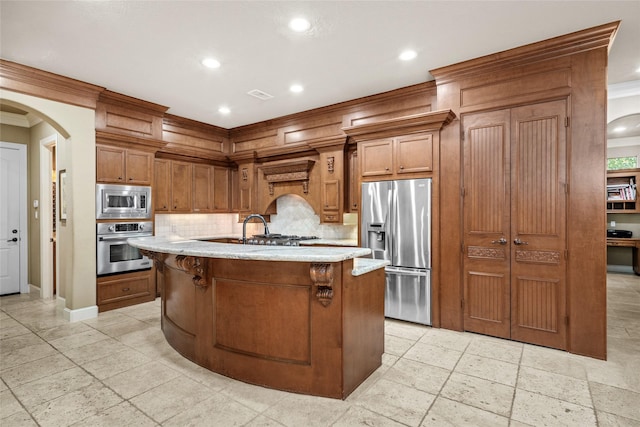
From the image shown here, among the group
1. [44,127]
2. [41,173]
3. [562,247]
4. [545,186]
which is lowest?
[562,247]

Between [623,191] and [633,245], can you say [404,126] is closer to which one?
[633,245]

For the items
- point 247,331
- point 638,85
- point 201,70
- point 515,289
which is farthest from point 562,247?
point 201,70

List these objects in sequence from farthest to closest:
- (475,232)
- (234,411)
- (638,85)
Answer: (638,85) → (475,232) → (234,411)

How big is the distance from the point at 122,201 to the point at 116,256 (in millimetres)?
759

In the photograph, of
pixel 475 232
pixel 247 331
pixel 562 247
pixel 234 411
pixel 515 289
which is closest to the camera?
pixel 234 411

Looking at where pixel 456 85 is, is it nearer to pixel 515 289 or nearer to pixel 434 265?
pixel 434 265

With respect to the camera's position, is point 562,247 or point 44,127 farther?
point 44,127

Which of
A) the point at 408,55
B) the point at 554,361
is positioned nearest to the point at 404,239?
the point at 554,361

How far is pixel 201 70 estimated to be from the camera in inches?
148

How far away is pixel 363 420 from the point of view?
80.8 inches

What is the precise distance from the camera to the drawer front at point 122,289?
4.39 metres

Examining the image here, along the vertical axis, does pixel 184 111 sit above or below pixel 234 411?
above

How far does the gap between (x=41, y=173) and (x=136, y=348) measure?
3.87 metres

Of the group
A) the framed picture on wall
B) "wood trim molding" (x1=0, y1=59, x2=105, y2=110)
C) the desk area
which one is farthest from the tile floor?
the desk area
